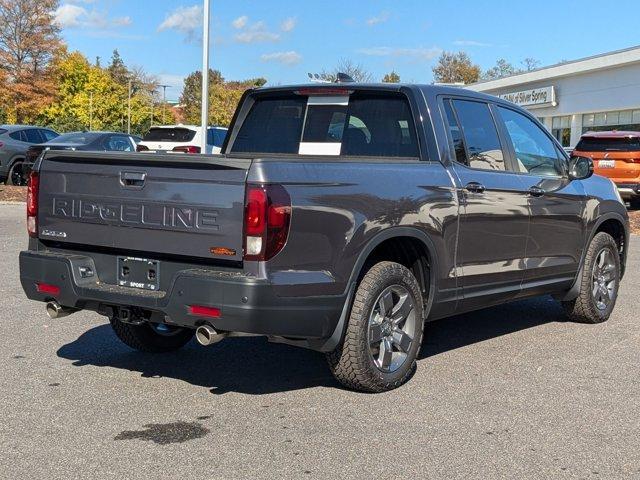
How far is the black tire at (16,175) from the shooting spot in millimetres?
22172

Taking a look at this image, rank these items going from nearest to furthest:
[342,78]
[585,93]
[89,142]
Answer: [342,78], [89,142], [585,93]

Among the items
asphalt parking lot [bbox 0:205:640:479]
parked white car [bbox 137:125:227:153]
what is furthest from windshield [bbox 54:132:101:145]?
asphalt parking lot [bbox 0:205:640:479]

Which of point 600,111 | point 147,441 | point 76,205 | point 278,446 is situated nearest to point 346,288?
point 278,446

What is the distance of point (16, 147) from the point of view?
71.4ft

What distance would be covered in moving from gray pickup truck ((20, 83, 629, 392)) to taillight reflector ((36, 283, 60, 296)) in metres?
0.01

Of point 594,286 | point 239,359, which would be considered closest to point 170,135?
point 594,286

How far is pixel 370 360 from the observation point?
4902 millimetres

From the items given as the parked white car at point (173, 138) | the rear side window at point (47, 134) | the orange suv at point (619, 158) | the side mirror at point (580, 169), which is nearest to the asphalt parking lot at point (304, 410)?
the side mirror at point (580, 169)

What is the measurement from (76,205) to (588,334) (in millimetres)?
4281

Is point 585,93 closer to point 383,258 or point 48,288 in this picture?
point 383,258

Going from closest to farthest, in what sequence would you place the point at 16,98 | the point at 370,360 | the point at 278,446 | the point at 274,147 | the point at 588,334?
the point at 278,446
the point at 370,360
the point at 274,147
the point at 588,334
the point at 16,98

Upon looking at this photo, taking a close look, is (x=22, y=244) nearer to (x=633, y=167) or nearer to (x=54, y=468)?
(x=54, y=468)

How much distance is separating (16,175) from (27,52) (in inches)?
1763

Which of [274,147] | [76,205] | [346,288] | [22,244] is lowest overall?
[22,244]
